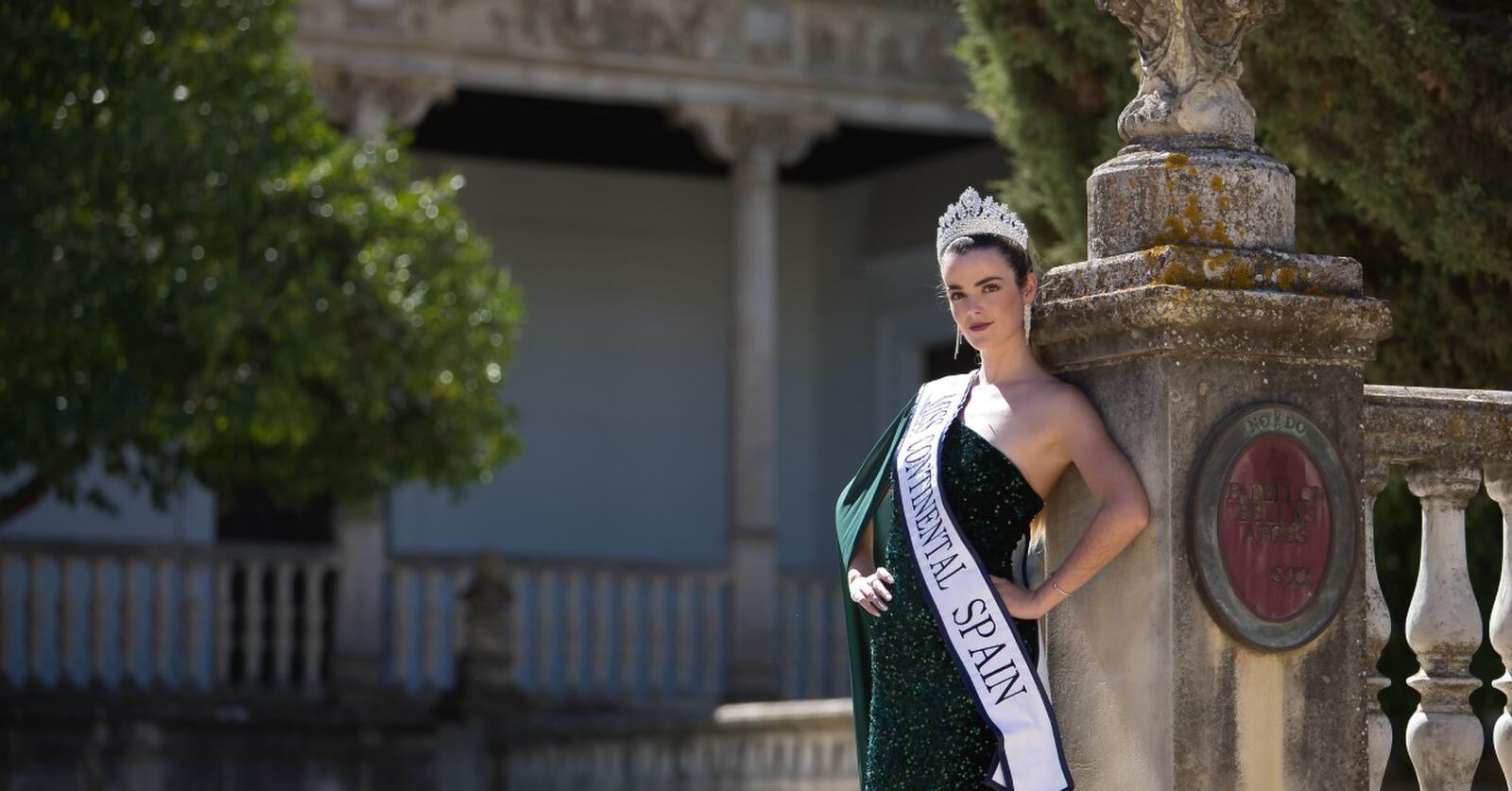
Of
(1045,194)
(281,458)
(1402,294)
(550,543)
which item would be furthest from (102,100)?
(550,543)

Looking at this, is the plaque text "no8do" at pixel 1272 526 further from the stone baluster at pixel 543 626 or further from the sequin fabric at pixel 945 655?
the stone baluster at pixel 543 626

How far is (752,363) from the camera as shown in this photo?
1459cm

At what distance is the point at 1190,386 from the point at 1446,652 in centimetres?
88

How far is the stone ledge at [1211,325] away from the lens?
389 cm

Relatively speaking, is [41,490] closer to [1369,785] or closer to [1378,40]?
[1378,40]

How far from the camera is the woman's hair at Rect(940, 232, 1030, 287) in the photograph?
13.5 ft

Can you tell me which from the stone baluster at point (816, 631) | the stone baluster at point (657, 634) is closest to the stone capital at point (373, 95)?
the stone baluster at point (657, 634)

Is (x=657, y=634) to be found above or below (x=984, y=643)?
above

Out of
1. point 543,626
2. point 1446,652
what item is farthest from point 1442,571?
point 543,626

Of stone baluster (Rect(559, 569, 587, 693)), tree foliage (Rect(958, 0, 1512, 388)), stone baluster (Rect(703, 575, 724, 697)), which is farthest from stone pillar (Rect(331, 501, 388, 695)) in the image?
tree foliage (Rect(958, 0, 1512, 388))

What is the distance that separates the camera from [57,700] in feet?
41.5

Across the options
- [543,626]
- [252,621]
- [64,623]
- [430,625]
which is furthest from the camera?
[543,626]

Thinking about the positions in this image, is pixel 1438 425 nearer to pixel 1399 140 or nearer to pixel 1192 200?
pixel 1192 200

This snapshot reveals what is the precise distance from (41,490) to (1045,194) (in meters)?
4.99
